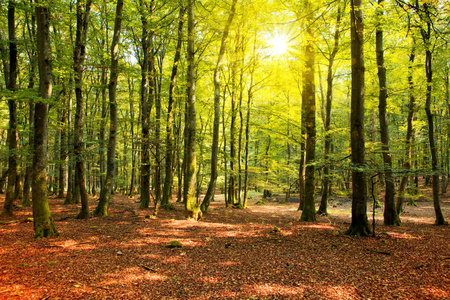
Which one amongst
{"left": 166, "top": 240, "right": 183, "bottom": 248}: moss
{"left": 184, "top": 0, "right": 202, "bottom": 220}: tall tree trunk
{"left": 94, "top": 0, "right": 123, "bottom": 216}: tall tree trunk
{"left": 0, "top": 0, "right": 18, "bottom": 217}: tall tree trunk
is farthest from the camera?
{"left": 94, "top": 0, "right": 123, "bottom": 216}: tall tree trunk

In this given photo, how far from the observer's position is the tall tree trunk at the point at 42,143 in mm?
5781

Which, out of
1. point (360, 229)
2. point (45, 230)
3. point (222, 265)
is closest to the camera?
point (222, 265)

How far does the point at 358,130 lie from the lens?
21.3ft

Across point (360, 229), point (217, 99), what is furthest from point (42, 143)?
point (360, 229)

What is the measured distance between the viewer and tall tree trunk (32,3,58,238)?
19.0 feet

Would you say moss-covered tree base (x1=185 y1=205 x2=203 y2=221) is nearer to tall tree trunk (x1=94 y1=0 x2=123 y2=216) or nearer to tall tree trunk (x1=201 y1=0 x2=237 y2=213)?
tall tree trunk (x1=201 y1=0 x2=237 y2=213)

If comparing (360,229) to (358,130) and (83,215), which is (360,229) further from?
(83,215)

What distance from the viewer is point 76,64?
908cm

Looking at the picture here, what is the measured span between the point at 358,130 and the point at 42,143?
352 inches

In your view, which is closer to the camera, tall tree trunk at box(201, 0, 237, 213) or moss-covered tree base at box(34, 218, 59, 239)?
moss-covered tree base at box(34, 218, 59, 239)

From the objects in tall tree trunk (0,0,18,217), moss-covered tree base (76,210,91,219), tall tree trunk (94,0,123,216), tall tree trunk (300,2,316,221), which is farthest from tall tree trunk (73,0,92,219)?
tall tree trunk (300,2,316,221)

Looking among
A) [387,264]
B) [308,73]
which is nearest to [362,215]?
[387,264]

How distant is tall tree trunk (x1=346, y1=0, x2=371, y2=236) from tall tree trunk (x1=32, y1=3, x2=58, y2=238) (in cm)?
857

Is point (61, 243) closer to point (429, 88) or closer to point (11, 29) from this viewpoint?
point (11, 29)
